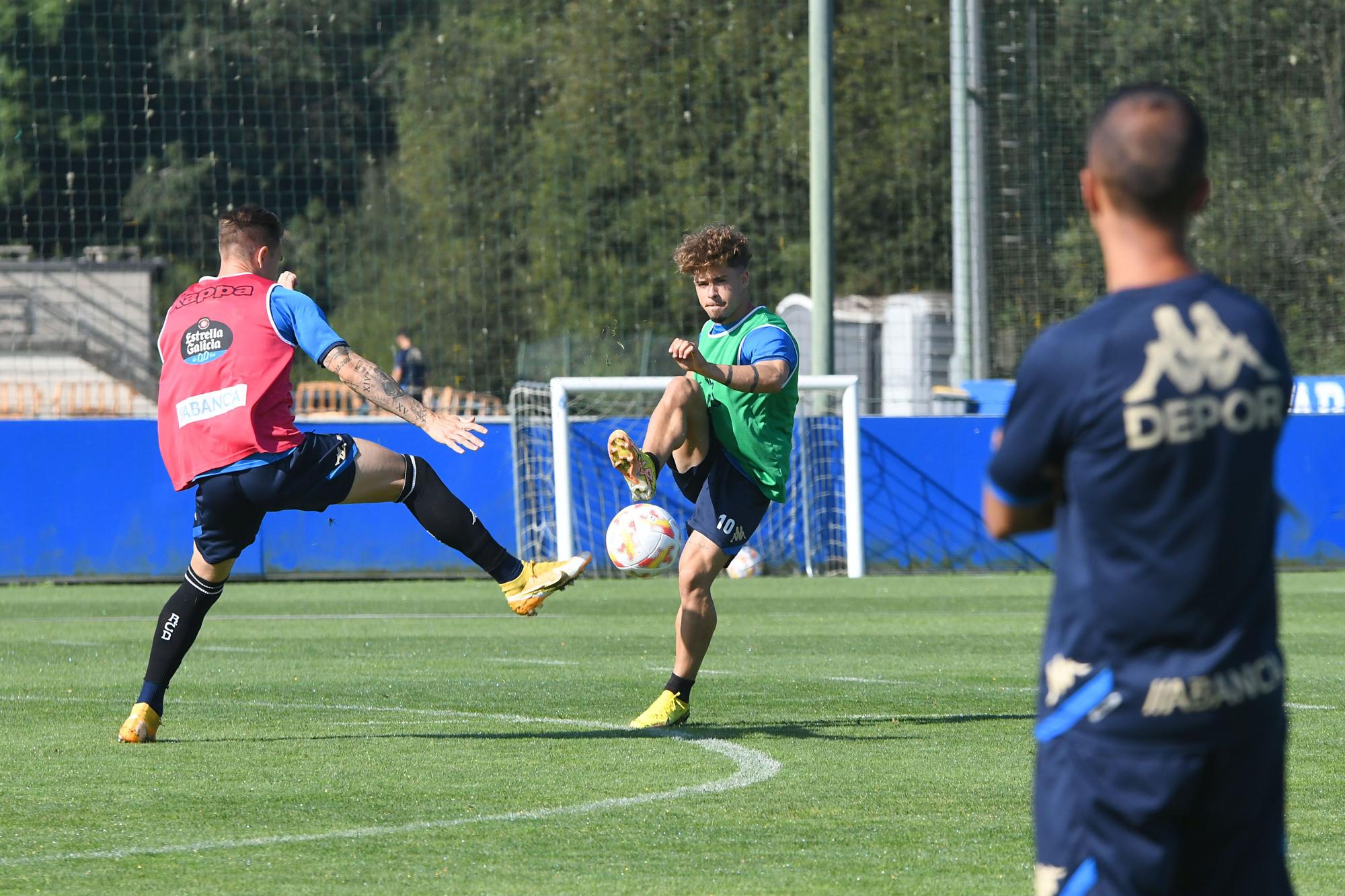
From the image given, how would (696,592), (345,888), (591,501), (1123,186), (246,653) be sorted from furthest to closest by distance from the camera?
(591,501)
(246,653)
(696,592)
(345,888)
(1123,186)

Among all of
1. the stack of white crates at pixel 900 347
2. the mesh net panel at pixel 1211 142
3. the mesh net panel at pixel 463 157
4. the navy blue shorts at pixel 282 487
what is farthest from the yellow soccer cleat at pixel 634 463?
the stack of white crates at pixel 900 347

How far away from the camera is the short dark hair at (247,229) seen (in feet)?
→ 22.5

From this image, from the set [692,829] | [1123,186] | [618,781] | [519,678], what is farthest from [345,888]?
[519,678]

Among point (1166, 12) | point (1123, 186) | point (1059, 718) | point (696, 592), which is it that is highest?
point (1166, 12)

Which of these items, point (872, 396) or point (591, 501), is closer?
point (591, 501)

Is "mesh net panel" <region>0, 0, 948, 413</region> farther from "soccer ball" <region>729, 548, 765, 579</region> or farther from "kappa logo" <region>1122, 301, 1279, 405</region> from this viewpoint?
"kappa logo" <region>1122, 301, 1279, 405</region>

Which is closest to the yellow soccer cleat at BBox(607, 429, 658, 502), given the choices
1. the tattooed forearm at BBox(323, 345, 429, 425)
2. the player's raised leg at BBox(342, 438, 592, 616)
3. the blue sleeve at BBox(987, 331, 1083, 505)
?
the player's raised leg at BBox(342, 438, 592, 616)

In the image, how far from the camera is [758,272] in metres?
30.2

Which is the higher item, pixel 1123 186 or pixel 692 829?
pixel 1123 186

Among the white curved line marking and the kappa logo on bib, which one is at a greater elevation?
the kappa logo on bib

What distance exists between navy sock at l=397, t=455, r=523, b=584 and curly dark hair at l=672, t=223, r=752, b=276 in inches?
52.9

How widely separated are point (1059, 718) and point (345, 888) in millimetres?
2345

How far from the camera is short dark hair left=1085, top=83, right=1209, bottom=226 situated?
8.55 feet

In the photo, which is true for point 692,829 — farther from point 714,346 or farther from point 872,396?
point 872,396
